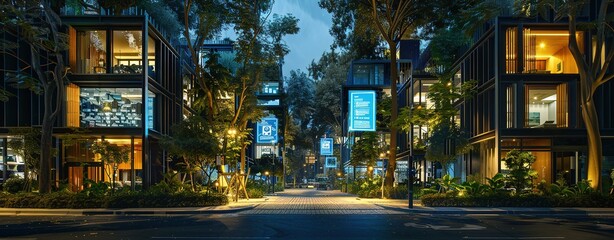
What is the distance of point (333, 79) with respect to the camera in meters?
76.4

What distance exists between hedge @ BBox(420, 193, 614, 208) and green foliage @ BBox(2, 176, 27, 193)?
19926 millimetres

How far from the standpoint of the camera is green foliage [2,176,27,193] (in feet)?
96.3

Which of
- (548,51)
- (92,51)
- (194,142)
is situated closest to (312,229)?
(194,142)

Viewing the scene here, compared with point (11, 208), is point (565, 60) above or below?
above

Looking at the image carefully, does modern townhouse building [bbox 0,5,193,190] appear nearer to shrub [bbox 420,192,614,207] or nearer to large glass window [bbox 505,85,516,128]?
shrub [bbox 420,192,614,207]

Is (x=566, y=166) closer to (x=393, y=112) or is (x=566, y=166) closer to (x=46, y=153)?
(x=393, y=112)

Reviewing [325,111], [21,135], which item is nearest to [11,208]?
[21,135]

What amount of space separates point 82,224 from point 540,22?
24.4 m

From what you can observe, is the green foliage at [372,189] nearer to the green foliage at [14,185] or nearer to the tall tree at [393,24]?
the tall tree at [393,24]

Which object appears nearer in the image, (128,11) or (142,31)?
(142,31)

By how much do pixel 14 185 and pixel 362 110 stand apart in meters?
24.9

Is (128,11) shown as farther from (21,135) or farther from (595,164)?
(595,164)

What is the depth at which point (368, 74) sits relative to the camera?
61844 millimetres

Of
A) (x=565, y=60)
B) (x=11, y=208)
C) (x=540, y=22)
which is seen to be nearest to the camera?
(x=11, y=208)
